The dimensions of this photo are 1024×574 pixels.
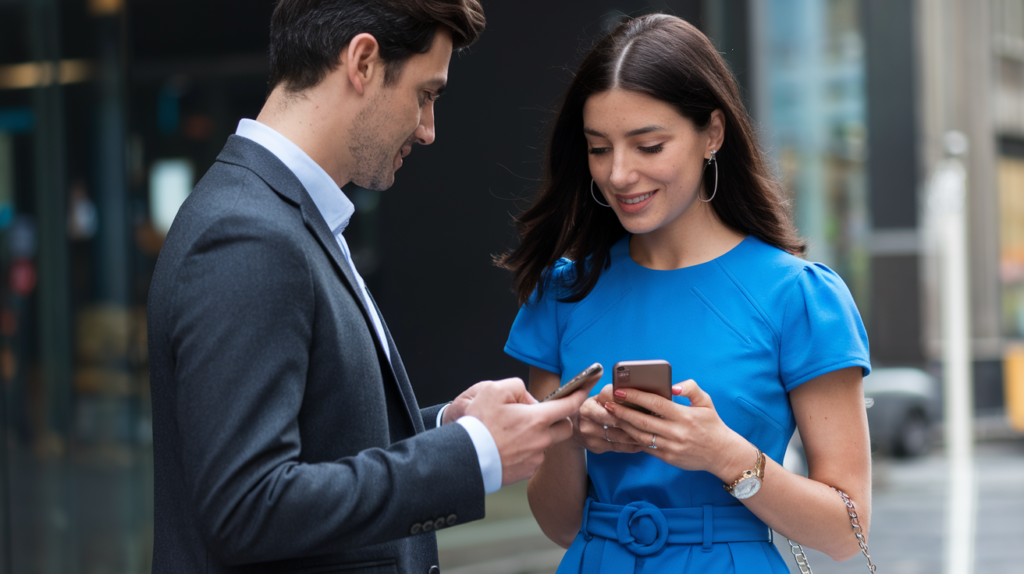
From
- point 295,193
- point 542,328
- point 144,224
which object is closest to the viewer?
point 295,193

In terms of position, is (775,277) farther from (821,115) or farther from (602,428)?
(821,115)

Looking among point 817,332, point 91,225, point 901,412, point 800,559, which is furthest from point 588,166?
point 901,412

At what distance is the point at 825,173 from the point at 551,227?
1222 cm

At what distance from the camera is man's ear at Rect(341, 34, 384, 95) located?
169 cm

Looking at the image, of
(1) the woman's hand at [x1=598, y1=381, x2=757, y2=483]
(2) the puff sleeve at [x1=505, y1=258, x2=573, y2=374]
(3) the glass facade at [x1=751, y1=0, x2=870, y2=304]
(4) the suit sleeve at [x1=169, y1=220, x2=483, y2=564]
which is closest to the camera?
(4) the suit sleeve at [x1=169, y1=220, x2=483, y2=564]

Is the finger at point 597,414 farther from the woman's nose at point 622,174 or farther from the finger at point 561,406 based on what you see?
the woman's nose at point 622,174

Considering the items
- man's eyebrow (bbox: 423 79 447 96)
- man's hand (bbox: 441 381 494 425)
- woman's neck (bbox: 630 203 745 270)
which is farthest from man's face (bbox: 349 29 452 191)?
woman's neck (bbox: 630 203 745 270)

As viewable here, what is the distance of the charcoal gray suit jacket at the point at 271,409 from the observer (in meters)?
1.40

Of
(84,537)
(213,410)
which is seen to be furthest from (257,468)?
(84,537)

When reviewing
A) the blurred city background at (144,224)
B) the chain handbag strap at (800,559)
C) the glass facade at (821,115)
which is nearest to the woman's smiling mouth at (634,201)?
the chain handbag strap at (800,559)

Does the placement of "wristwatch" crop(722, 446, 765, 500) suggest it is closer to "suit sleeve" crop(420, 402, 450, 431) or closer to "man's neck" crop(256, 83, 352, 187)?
"suit sleeve" crop(420, 402, 450, 431)

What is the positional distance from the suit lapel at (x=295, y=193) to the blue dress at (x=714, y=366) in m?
0.66

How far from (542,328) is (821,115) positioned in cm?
1167

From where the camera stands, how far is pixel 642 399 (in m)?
1.78
